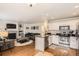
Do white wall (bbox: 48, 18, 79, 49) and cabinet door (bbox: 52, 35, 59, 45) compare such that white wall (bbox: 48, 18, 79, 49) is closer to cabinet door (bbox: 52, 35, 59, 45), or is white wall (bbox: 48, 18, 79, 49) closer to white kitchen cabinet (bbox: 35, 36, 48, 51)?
cabinet door (bbox: 52, 35, 59, 45)

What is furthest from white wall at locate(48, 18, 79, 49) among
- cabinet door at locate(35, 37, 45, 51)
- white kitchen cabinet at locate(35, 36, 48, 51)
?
cabinet door at locate(35, 37, 45, 51)

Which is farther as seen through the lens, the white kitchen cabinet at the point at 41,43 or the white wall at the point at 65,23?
the white kitchen cabinet at the point at 41,43

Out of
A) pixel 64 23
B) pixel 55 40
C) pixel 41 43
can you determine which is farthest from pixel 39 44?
pixel 64 23

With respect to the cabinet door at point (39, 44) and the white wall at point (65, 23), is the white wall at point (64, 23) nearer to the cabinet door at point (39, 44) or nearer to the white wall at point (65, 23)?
the white wall at point (65, 23)

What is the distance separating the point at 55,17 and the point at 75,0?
631mm

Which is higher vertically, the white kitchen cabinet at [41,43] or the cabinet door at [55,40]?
the cabinet door at [55,40]

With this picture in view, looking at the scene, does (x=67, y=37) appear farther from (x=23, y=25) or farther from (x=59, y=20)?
(x=23, y=25)

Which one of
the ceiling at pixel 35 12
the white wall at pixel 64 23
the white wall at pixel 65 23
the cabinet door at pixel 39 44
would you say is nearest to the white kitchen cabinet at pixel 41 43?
the cabinet door at pixel 39 44

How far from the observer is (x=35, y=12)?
1.89 m

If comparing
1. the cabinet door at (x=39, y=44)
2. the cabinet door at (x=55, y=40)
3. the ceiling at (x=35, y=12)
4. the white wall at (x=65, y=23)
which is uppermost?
the ceiling at (x=35, y=12)

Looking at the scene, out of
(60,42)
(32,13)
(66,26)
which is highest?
(32,13)

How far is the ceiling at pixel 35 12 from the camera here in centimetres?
169

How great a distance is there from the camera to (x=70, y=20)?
1.87 meters

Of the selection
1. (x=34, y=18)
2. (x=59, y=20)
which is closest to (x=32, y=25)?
(x=34, y=18)
